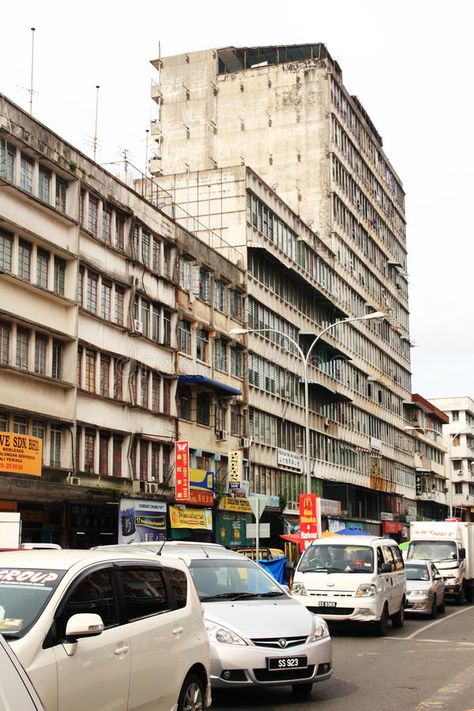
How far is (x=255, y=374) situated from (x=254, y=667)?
3843 cm

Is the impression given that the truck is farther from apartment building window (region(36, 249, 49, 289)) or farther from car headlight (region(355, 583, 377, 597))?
apartment building window (region(36, 249, 49, 289))

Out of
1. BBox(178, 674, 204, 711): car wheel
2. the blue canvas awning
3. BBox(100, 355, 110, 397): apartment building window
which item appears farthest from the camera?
the blue canvas awning

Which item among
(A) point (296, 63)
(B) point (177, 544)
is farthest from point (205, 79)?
(B) point (177, 544)

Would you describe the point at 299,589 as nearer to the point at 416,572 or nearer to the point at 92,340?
the point at 416,572

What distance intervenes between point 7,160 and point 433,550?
60.0 feet

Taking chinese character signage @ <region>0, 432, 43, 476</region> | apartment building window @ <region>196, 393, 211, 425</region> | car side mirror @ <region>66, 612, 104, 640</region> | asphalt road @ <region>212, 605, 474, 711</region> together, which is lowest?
asphalt road @ <region>212, 605, 474, 711</region>

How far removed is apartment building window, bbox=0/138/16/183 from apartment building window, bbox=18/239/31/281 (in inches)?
76.3

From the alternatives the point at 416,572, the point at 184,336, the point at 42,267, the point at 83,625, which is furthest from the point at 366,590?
A: the point at 184,336

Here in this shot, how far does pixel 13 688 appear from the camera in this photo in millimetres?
3154

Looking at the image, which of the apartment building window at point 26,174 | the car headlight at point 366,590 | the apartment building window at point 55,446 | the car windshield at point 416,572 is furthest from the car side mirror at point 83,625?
the apartment building window at point 26,174

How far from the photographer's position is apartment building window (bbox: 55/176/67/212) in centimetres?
3256

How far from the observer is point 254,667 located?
1080 cm

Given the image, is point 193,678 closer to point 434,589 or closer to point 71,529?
point 434,589

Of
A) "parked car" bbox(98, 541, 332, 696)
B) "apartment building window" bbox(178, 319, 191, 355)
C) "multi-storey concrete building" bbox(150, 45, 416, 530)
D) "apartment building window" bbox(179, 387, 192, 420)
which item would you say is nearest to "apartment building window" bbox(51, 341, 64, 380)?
"apartment building window" bbox(178, 319, 191, 355)
